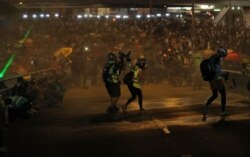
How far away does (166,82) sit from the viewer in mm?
24578

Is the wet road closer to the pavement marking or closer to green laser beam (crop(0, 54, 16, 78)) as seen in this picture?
the pavement marking

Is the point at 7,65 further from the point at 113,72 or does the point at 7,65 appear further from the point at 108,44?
the point at 113,72

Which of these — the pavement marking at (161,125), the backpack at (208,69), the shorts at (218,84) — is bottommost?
the pavement marking at (161,125)

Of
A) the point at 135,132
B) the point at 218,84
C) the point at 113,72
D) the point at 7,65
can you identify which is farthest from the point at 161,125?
the point at 7,65

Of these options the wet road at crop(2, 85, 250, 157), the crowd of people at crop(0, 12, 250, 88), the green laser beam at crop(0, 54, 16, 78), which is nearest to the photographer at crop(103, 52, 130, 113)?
the wet road at crop(2, 85, 250, 157)

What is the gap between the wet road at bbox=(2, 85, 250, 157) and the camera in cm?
912

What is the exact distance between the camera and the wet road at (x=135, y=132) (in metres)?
9.12

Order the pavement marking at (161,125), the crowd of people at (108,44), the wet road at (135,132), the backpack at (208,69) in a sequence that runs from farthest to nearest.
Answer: the crowd of people at (108,44) < the backpack at (208,69) < the pavement marking at (161,125) < the wet road at (135,132)

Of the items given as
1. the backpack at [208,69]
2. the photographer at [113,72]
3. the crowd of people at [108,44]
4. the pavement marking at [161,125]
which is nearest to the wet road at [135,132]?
the pavement marking at [161,125]

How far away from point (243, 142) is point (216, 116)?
342 centimetres

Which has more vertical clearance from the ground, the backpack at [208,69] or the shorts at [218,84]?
the backpack at [208,69]

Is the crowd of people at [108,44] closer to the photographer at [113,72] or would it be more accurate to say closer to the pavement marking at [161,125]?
the photographer at [113,72]

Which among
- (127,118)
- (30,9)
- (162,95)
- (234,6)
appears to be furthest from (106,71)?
(234,6)

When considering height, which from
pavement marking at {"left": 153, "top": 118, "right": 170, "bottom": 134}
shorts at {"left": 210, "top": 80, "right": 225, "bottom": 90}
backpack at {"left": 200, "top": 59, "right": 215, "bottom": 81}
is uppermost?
backpack at {"left": 200, "top": 59, "right": 215, "bottom": 81}
